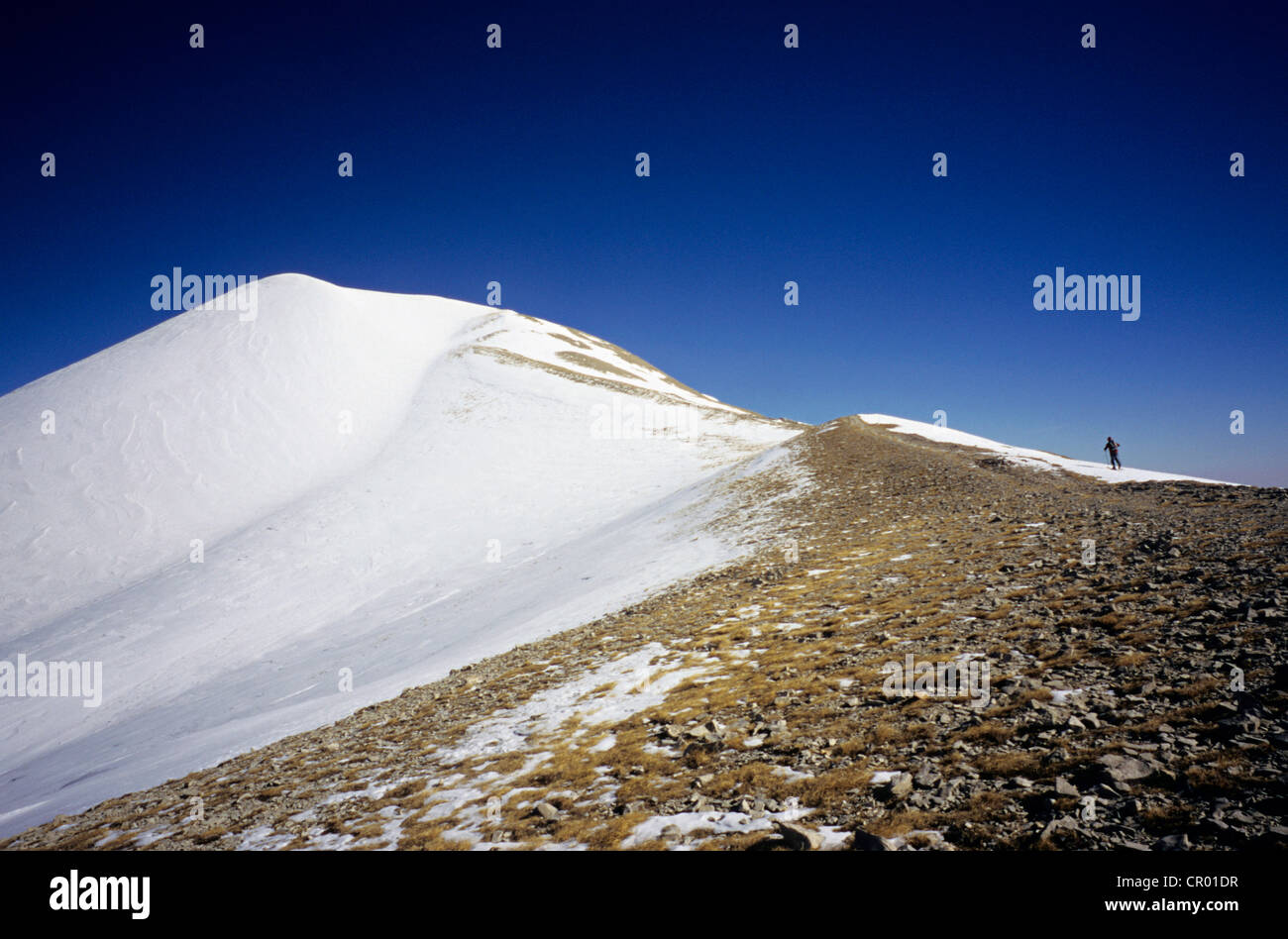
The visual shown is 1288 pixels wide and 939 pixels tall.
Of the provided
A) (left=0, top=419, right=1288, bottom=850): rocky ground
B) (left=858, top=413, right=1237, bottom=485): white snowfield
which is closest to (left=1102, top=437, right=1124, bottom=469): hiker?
(left=858, top=413, right=1237, bottom=485): white snowfield

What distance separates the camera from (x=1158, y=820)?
3.79 m

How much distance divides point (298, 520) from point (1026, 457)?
147 feet

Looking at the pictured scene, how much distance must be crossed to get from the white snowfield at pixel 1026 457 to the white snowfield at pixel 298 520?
37.0 feet

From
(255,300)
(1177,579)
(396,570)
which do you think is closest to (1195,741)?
(1177,579)

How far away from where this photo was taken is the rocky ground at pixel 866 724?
14.4 ft

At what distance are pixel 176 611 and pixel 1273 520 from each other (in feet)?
133

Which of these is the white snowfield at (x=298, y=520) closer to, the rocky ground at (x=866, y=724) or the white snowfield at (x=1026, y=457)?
the rocky ground at (x=866, y=724)

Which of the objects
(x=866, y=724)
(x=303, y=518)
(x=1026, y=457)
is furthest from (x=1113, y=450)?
(x=303, y=518)

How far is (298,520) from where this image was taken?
1325 inches

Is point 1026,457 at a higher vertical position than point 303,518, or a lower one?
higher

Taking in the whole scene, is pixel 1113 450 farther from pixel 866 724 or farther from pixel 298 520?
pixel 298 520

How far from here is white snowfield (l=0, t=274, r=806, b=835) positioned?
17.1m

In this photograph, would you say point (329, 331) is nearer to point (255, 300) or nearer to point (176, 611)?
point (255, 300)

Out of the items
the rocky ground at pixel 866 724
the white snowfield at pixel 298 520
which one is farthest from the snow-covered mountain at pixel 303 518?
the rocky ground at pixel 866 724
